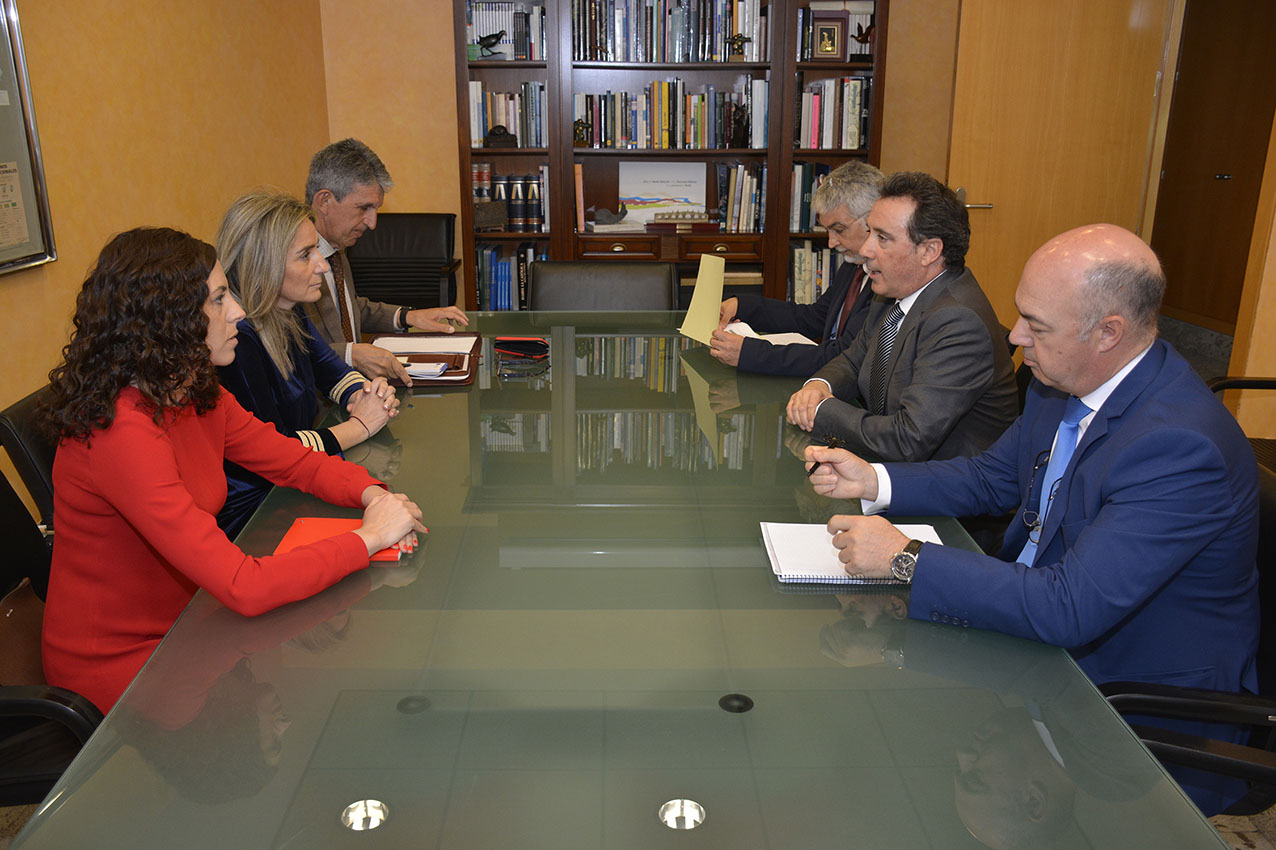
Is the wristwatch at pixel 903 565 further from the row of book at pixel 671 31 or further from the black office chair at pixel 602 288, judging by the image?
the row of book at pixel 671 31

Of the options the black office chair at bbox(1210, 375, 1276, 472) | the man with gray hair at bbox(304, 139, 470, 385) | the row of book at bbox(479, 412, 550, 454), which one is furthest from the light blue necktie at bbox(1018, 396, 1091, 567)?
the man with gray hair at bbox(304, 139, 470, 385)

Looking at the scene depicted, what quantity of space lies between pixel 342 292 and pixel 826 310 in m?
1.65

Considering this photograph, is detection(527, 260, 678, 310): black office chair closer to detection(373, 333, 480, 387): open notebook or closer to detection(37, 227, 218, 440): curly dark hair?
detection(373, 333, 480, 387): open notebook

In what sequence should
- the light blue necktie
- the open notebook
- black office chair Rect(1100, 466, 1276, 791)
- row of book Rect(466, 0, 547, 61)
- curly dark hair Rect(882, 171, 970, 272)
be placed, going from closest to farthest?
black office chair Rect(1100, 466, 1276, 791) < the light blue necktie < curly dark hair Rect(882, 171, 970, 272) < the open notebook < row of book Rect(466, 0, 547, 61)

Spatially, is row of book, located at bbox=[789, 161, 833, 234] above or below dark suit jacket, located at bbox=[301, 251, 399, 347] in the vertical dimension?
above

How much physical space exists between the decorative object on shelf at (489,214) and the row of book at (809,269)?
1554 mm

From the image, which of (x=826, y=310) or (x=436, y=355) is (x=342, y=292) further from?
(x=826, y=310)

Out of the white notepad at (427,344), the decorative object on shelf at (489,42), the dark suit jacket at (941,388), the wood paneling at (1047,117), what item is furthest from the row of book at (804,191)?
the dark suit jacket at (941,388)

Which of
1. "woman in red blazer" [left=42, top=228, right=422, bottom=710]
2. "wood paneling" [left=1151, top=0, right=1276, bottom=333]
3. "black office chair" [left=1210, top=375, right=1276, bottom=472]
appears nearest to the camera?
"woman in red blazer" [left=42, top=228, right=422, bottom=710]

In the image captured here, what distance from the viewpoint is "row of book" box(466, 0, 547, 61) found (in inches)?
188

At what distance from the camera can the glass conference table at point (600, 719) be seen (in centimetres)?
91

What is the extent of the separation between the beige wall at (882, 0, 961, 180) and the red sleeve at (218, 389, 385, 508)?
4279 millimetres

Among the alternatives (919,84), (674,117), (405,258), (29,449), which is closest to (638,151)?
(674,117)

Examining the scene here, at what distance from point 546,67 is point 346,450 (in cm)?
335
